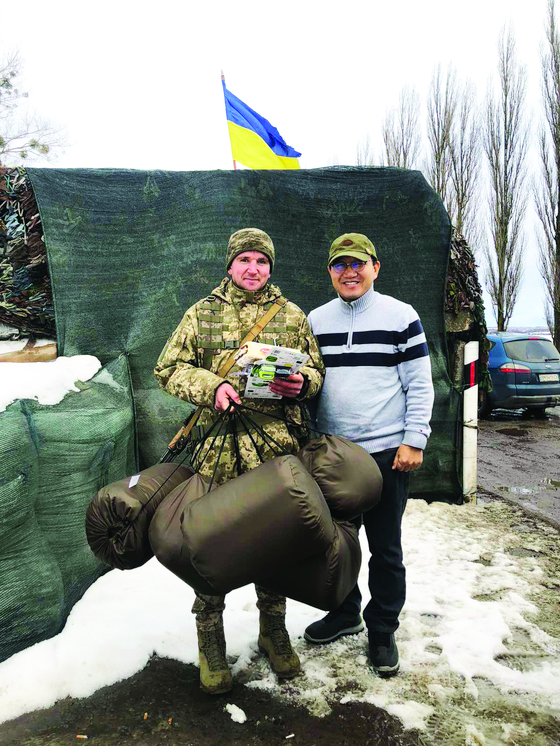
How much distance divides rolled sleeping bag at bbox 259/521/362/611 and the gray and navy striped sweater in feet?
2.06

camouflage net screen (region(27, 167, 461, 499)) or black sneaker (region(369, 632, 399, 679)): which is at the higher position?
camouflage net screen (region(27, 167, 461, 499))

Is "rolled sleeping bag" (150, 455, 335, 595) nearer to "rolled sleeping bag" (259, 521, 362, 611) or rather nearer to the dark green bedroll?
"rolled sleeping bag" (259, 521, 362, 611)

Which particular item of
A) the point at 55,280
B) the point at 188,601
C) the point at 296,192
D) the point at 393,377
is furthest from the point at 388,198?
the point at 188,601

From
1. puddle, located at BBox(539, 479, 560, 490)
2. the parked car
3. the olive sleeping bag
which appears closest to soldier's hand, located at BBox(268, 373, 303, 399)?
the olive sleeping bag

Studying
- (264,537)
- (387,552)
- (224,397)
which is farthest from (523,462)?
(264,537)

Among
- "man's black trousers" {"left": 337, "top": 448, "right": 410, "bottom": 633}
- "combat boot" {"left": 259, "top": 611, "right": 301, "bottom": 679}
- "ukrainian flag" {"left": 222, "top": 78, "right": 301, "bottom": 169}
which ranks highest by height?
"ukrainian flag" {"left": 222, "top": 78, "right": 301, "bottom": 169}

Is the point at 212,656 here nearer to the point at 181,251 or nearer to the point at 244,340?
the point at 244,340

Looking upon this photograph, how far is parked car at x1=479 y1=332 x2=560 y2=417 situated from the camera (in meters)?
9.41

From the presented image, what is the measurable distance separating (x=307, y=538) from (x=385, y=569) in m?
0.91

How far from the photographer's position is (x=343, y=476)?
200 cm

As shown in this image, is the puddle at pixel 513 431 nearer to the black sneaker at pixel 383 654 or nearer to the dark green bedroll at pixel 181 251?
the dark green bedroll at pixel 181 251

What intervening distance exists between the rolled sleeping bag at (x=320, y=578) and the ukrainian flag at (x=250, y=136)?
404 cm

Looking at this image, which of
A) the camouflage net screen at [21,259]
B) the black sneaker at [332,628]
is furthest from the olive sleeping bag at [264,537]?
the camouflage net screen at [21,259]

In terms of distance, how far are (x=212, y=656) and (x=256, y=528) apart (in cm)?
A: 89
